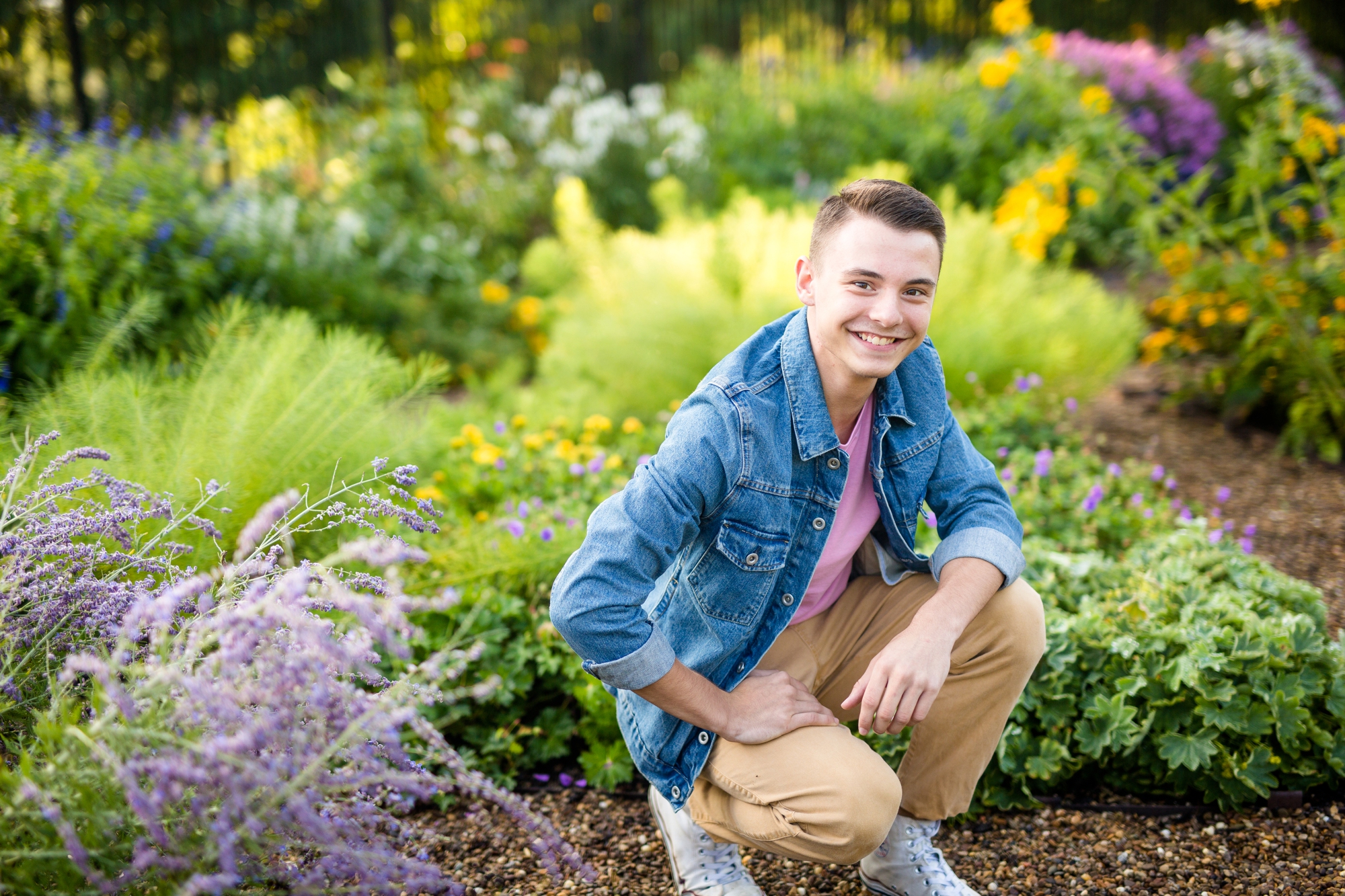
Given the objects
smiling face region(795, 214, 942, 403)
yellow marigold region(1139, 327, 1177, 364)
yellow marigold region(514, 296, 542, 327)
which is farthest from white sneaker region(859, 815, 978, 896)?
yellow marigold region(514, 296, 542, 327)

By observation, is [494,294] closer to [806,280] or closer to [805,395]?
[806,280]

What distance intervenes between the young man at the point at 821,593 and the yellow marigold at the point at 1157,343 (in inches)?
99.9

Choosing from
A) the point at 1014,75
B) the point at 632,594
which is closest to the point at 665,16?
the point at 1014,75

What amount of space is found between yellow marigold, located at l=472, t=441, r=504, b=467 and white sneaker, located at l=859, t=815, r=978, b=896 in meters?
1.52

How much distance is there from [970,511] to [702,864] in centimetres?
77

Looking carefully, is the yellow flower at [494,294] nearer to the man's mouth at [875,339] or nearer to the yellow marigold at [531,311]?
the yellow marigold at [531,311]

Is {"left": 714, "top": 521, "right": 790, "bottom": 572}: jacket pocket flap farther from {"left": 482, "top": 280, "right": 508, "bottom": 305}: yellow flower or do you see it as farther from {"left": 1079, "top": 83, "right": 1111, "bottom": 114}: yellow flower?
{"left": 482, "top": 280, "right": 508, "bottom": 305}: yellow flower

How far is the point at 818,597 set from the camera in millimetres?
1661

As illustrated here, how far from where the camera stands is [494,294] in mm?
4832

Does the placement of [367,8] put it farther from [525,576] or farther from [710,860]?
[710,860]

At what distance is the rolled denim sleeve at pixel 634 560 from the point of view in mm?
1298

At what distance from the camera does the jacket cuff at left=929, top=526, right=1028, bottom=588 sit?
151 cm

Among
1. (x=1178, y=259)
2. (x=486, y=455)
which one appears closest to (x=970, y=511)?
(x=486, y=455)

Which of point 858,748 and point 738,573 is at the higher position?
point 738,573
